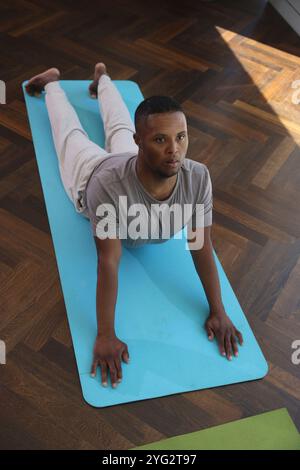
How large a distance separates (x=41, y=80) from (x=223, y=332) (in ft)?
4.88

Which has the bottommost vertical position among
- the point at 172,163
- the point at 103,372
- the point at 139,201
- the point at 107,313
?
the point at 103,372

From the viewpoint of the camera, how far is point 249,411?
4.62 ft

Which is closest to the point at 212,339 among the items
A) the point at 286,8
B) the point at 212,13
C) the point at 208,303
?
the point at 208,303

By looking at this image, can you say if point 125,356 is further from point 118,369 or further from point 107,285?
point 107,285

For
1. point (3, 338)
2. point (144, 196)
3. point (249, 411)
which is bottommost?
point (3, 338)

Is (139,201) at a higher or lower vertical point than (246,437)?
higher

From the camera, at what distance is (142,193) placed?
1.39 meters

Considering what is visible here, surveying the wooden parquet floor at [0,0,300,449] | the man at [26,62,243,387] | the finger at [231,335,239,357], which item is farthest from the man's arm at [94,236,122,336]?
the finger at [231,335,239,357]

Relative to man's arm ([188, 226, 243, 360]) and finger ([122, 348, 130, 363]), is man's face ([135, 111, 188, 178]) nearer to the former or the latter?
man's arm ([188, 226, 243, 360])

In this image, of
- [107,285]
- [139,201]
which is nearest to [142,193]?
[139,201]

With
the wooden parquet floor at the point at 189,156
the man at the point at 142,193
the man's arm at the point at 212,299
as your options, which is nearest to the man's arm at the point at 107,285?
the man at the point at 142,193

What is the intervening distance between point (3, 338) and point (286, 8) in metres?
3.29

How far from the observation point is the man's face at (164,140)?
1.24 meters

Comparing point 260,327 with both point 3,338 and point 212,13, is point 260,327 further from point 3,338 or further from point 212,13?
point 212,13
